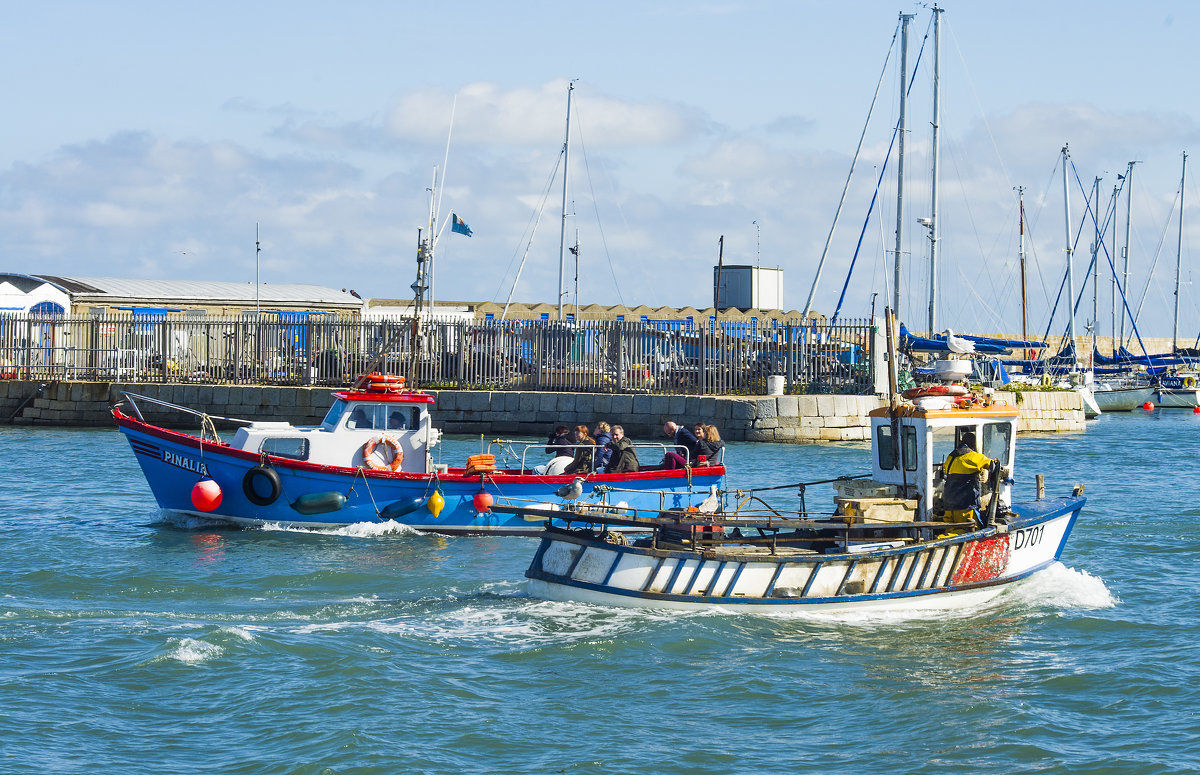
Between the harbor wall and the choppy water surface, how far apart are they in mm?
15242

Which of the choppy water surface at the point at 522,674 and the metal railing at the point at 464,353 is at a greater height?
the metal railing at the point at 464,353

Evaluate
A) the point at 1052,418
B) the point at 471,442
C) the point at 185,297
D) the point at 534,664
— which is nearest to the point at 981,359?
the point at 1052,418

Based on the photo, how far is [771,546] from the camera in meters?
12.5

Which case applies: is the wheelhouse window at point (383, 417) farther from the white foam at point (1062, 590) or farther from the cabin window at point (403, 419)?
the white foam at point (1062, 590)

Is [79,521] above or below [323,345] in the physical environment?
below

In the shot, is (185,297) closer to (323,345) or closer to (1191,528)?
(323,345)

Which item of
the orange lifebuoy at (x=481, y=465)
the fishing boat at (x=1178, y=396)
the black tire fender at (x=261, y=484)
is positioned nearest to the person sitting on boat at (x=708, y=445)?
the orange lifebuoy at (x=481, y=465)

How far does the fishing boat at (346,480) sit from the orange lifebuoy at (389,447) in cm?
2

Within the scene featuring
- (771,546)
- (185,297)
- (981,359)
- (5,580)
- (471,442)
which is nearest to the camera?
(771,546)

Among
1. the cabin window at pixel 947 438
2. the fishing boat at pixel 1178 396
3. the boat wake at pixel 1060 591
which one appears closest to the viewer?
the cabin window at pixel 947 438

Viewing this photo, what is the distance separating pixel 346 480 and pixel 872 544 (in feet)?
27.4

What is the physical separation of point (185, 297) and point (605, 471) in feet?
125

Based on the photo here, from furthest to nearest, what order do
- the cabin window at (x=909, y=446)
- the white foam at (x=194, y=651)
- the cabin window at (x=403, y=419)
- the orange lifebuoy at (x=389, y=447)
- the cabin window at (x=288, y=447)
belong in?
the cabin window at (x=403, y=419) → the orange lifebuoy at (x=389, y=447) → the cabin window at (x=288, y=447) → the cabin window at (x=909, y=446) → the white foam at (x=194, y=651)

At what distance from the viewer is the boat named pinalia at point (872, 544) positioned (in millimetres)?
11945
